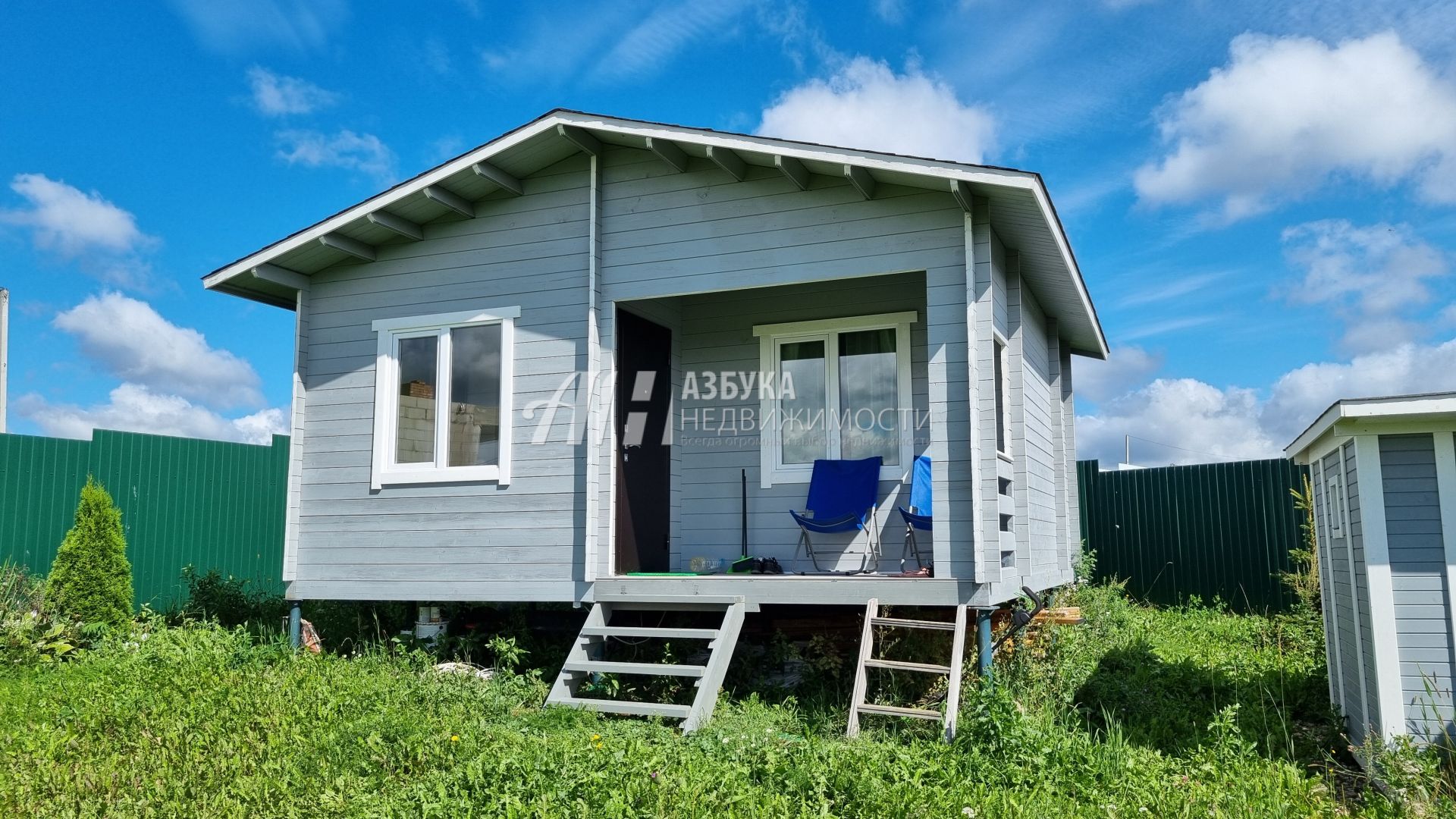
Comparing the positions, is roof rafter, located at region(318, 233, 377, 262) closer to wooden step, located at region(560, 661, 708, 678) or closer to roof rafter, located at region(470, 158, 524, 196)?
roof rafter, located at region(470, 158, 524, 196)

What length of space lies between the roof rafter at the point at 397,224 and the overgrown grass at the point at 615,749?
10.0ft

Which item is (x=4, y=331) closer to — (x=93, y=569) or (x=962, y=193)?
(x=93, y=569)

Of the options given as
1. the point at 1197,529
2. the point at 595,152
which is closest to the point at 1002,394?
the point at 595,152

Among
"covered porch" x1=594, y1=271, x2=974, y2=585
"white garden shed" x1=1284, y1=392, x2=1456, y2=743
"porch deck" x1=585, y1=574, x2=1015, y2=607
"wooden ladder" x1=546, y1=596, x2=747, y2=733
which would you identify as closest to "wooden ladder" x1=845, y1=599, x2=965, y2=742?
"porch deck" x1=585, y1=574, x2=1015, y2=607

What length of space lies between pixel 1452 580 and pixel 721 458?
4.79 meters

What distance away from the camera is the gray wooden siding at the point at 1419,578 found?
445 cm

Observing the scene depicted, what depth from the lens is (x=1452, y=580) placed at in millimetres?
4430

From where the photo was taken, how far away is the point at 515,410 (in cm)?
696

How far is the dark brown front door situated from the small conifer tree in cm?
484

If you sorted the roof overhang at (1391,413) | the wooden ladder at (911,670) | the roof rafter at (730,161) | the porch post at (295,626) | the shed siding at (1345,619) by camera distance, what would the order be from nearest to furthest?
the roof overhang at (1391,413) → the shed siding at (1345,619) → the wooden ladder at (911,670) → the roof rafter at (730,161) → the porch post at (295,626)

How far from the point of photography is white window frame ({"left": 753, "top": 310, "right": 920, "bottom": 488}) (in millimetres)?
7367

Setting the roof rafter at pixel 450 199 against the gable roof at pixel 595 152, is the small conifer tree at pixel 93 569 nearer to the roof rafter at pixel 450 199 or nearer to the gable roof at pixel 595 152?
the gable roof at pixel 595 152

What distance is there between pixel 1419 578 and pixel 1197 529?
7020mm

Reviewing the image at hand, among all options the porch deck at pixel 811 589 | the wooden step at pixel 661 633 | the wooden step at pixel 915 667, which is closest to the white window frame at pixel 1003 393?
the porch deck at pixel 811 589
